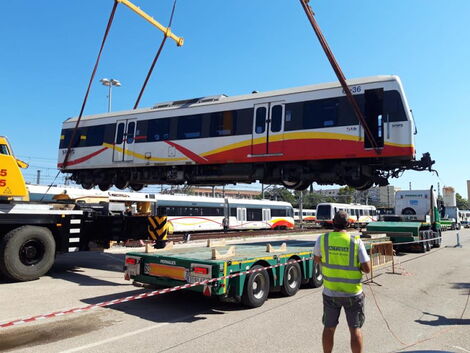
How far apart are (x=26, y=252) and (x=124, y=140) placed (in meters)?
5.43

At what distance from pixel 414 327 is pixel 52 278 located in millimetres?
8150

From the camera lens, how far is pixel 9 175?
8430 mm

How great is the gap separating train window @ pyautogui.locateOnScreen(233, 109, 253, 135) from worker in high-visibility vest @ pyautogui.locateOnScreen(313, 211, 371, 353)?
7.19m

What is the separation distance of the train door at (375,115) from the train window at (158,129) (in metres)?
6.32

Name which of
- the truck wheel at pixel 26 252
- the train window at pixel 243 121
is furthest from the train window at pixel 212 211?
the truck wheel at pixel 26 252

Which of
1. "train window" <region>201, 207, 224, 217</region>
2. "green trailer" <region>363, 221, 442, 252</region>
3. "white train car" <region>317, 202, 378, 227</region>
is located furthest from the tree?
"green trailer" <region>363, 221, 442, 252</region>

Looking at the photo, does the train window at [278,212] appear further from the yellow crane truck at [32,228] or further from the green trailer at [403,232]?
the yellow crane truck at [32,228]

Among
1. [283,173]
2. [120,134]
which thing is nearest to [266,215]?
[120,134]

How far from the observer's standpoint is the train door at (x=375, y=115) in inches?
376

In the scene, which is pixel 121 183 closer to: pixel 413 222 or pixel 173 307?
pixel 173 307

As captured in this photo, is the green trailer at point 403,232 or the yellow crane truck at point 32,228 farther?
the green trailer at point 403,232

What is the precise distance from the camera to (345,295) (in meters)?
3.87

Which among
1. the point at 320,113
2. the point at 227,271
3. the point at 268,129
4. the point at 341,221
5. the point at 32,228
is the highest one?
the point at 320,113

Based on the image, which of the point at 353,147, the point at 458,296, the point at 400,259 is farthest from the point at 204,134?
the point at 400,259
